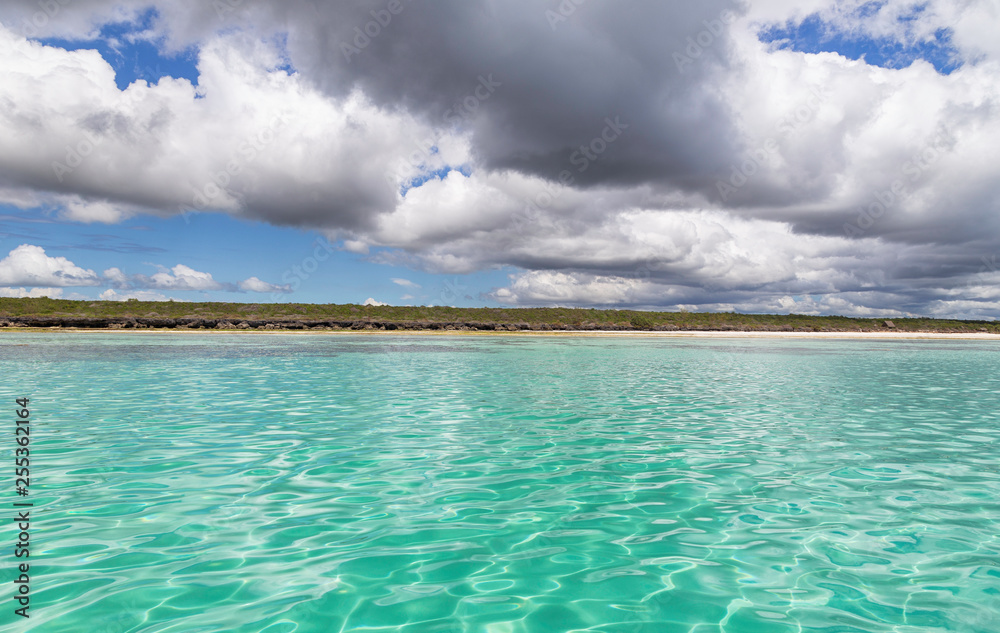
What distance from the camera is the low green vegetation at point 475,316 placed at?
93812mm

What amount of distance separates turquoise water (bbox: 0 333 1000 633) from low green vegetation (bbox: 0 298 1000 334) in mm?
88235

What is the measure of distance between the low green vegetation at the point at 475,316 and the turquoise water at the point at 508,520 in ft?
289

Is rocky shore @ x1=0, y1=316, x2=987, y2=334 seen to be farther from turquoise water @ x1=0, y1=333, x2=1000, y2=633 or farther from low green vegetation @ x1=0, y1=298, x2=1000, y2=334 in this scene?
turquoise water @ x1=0, y1=333, x2=1000, y2=633

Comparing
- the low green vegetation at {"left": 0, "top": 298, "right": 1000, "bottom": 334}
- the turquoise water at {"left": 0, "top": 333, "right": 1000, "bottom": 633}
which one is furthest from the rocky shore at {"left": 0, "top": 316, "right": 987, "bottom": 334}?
the turquoise water at {"left": 0, "top": 333, "right": 1000, "bottom": 633}

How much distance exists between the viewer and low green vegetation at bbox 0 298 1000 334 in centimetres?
9381

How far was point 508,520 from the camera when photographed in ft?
22.9

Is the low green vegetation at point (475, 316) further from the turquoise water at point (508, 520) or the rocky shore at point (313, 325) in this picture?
the turquoise water at point (508, 520)

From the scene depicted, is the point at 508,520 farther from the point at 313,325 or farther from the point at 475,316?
the point at 475,316

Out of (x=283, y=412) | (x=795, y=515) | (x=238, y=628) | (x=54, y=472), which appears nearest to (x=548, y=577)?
(x=238, y=628)

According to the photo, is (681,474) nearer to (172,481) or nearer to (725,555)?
(725,555)

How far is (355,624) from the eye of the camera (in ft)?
15.2

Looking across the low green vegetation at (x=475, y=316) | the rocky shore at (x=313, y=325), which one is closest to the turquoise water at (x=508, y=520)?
the rocky shore at (x=313, y=325)

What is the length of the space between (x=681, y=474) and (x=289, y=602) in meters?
6.59

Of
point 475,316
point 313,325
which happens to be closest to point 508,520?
point 313,325
